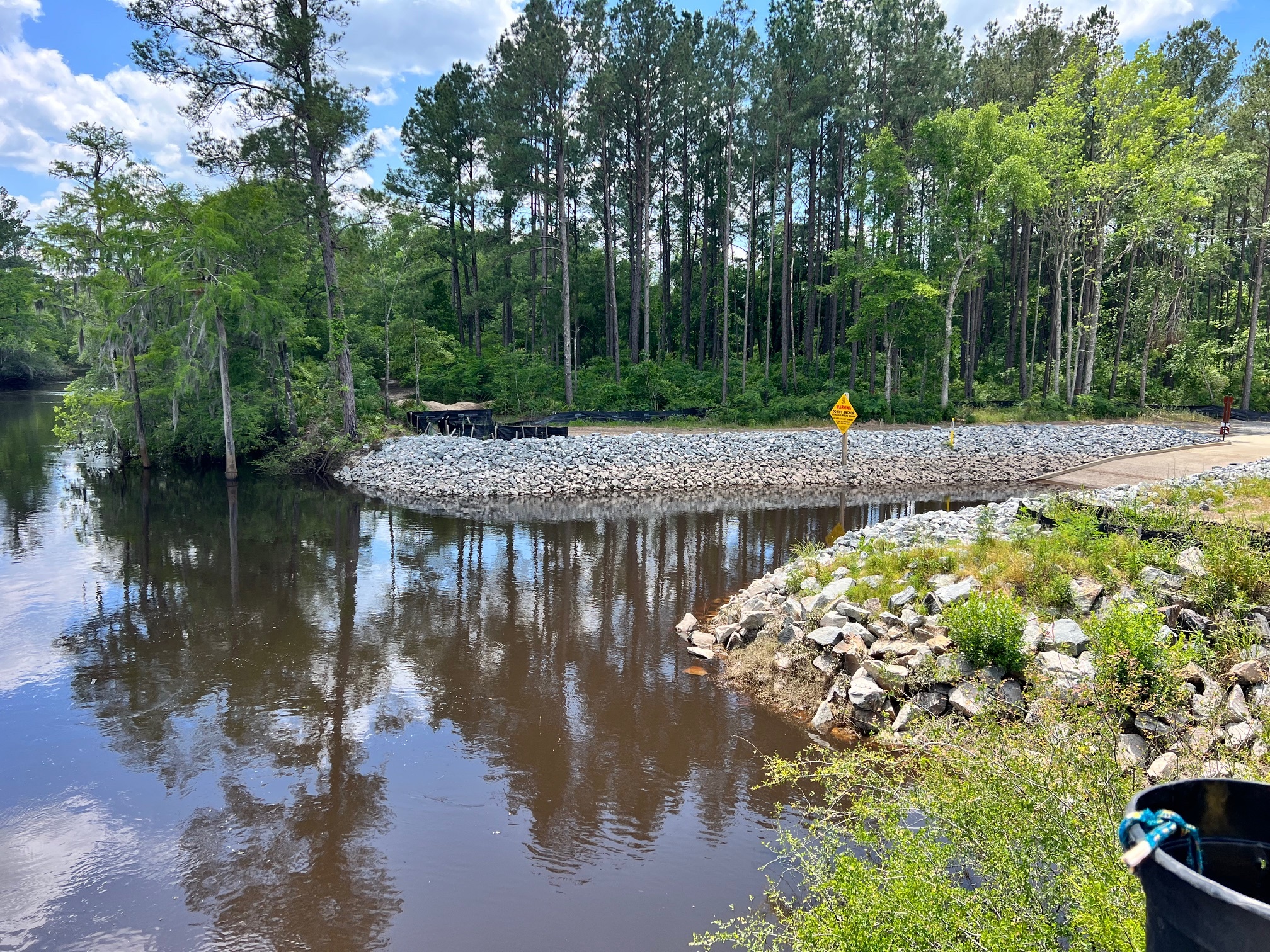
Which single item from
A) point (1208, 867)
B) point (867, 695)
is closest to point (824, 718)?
point (867, 695)

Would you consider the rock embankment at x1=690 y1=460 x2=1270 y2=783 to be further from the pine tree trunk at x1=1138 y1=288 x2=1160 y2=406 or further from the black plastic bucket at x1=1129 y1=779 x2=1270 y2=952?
the pine tree trunk at x1=1138 y1=288 x2=1160 y2=406

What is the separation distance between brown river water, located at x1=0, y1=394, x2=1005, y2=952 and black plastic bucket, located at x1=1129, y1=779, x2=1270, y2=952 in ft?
12.9

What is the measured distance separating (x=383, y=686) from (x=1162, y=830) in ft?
29.3

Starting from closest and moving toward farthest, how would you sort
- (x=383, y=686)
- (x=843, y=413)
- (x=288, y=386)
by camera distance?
(x=383, y=686) → (x=843, y=413) → (x=288, y=386)

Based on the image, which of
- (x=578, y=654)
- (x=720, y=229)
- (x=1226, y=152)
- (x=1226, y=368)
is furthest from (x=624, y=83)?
(x=1226, y=368)

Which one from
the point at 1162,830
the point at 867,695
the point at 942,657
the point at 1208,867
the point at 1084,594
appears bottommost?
the point at 867,695

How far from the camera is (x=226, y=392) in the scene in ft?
78.4

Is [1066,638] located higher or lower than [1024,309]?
lower

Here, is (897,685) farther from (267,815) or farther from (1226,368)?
(1226,368)

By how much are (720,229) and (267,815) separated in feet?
142

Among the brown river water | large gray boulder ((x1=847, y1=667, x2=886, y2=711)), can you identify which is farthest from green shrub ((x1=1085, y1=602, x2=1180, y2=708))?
the brown river water

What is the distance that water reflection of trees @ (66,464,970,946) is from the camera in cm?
623

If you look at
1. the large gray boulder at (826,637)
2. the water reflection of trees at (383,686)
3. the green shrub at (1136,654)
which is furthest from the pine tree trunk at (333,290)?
the green shrub at (1136,654)

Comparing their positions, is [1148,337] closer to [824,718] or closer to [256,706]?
[824,718]
